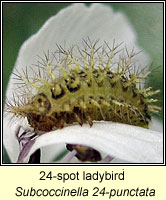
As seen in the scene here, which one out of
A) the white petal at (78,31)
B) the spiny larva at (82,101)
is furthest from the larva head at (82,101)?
the white petal at (78,31)

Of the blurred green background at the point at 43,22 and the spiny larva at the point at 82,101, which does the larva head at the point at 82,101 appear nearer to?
the spiny larva at the point at 82,101

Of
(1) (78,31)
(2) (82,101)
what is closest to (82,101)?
(2) (82,101)

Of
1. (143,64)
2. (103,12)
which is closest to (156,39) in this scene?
(143,64)

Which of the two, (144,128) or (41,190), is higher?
(144,128)

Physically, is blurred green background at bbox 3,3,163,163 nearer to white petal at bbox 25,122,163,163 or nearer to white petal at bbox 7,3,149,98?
white petal at bbox 7,3,149,98

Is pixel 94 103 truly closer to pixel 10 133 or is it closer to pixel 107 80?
pixel 107 80

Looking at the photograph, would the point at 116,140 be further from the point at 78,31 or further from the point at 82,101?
the point at 78,31

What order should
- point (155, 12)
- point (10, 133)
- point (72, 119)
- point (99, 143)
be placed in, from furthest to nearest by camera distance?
point (155, 12) < point (10, 133) < point (72, 119) < point (99, 143)

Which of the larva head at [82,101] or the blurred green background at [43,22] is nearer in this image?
the larva head at [82,101]
